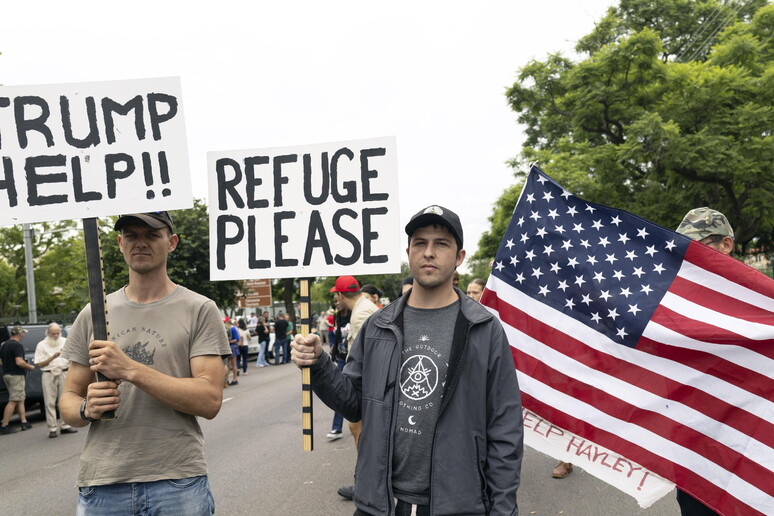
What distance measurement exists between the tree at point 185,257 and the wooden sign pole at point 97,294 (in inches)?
857

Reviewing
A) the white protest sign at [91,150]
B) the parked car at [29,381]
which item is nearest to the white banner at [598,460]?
the white protest sign at [91,150]

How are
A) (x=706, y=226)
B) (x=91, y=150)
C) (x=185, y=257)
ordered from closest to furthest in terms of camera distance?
(x=91, y=150) → (x=706, y=226) → (x=185, y=257)

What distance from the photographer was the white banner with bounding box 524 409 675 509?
3596mm

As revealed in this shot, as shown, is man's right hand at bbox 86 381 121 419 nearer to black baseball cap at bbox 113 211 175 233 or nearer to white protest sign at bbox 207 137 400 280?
black baseball cap at bbox 113 211 175 233

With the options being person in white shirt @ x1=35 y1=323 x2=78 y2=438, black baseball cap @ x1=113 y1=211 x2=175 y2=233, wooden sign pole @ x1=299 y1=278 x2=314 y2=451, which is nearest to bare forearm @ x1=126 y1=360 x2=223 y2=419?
wooden sign pole @ x1=299 y1=278 x2=314 y2=451

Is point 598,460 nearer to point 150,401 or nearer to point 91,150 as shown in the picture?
point 150,401

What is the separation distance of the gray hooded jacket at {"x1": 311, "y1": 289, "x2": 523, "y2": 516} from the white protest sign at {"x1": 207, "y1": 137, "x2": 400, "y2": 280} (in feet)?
1.89

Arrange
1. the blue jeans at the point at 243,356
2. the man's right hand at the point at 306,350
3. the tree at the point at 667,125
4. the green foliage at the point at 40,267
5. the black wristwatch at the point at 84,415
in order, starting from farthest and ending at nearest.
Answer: the green foliage at the point at 40,267 → the blue jeans at the point at 243,356 → the tree at the point at 667,125 → the man's right hand at the point at 306,350 → the black wristwatch at the point at 84,415

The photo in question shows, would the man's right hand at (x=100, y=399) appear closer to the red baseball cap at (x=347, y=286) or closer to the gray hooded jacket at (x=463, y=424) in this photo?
the gray hooded jacket at (x=463, y=424)

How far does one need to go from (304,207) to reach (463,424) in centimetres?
133

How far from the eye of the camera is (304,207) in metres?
3.28

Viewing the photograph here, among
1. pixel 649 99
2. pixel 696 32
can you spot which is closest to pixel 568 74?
pixel 649 99

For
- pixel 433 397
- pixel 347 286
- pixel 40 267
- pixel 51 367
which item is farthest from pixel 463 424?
pixel 40 267

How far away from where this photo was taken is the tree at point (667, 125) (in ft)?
54.4
